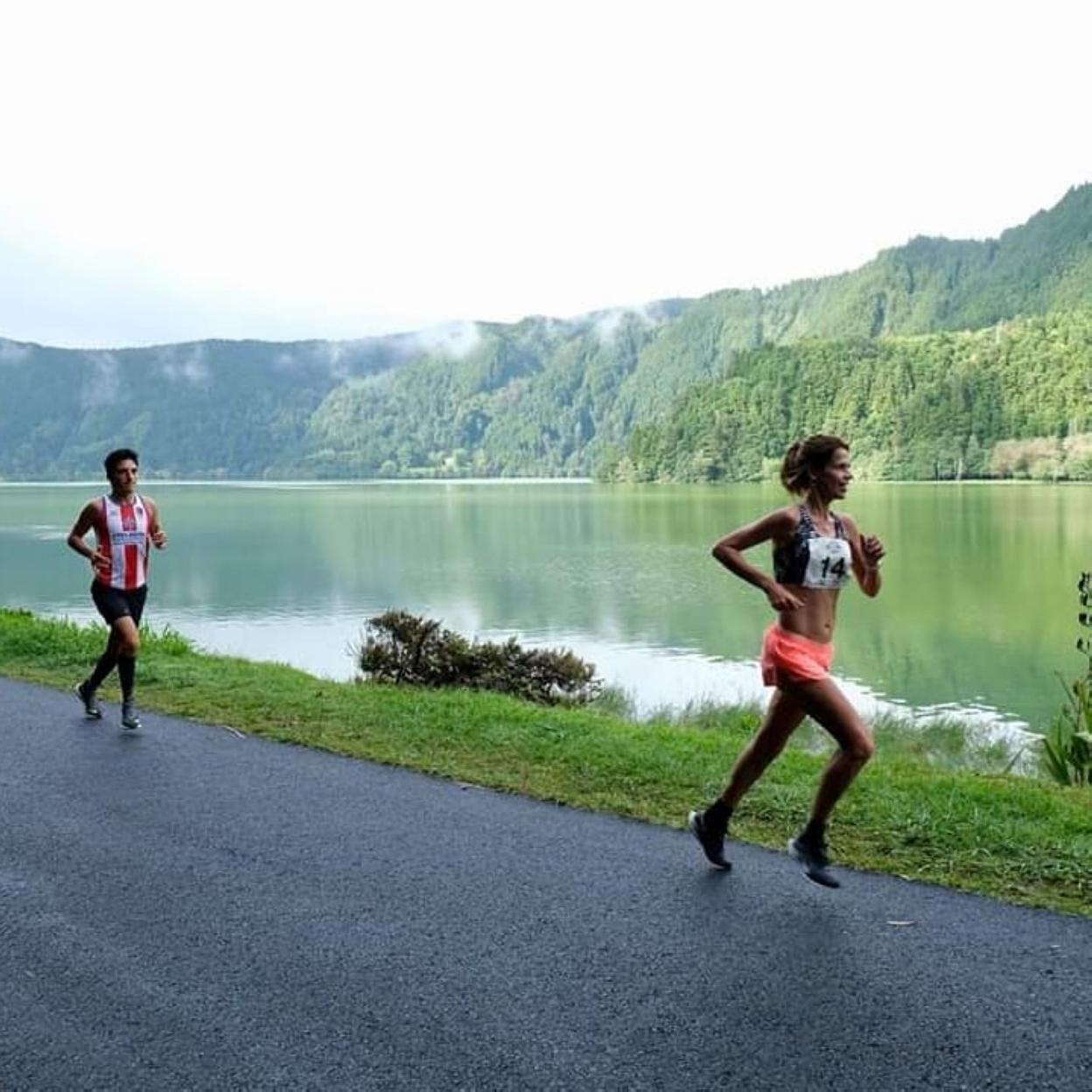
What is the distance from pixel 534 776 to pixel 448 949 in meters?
2.82

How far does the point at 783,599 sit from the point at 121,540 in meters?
5.84

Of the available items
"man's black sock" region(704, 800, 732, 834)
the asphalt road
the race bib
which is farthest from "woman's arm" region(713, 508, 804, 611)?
the asphalt road

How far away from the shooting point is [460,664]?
1173 centimetres

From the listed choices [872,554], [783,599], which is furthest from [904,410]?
[783,599]

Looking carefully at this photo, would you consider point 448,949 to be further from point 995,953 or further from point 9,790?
point 9,790

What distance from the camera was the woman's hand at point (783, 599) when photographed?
16.2 ft

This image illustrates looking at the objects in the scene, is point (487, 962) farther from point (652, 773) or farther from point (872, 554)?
point (652, 773)

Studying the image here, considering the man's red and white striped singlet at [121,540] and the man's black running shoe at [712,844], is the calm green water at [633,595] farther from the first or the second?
the man's red and white striped singlet at [121,540]

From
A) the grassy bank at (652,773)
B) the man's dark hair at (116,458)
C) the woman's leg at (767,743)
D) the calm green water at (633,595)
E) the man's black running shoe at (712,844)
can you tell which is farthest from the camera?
the calm green water at (633,595)

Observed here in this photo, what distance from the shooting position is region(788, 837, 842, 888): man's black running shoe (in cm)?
504

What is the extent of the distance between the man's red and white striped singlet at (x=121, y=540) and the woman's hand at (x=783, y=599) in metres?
5.69

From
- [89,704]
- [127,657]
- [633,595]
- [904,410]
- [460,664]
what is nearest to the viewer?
[127,657]

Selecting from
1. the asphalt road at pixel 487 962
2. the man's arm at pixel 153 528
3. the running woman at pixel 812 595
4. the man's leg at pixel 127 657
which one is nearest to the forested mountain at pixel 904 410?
the man's arm at pixel 153 528

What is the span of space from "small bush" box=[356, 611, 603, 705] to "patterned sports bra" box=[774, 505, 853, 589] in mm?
6715
